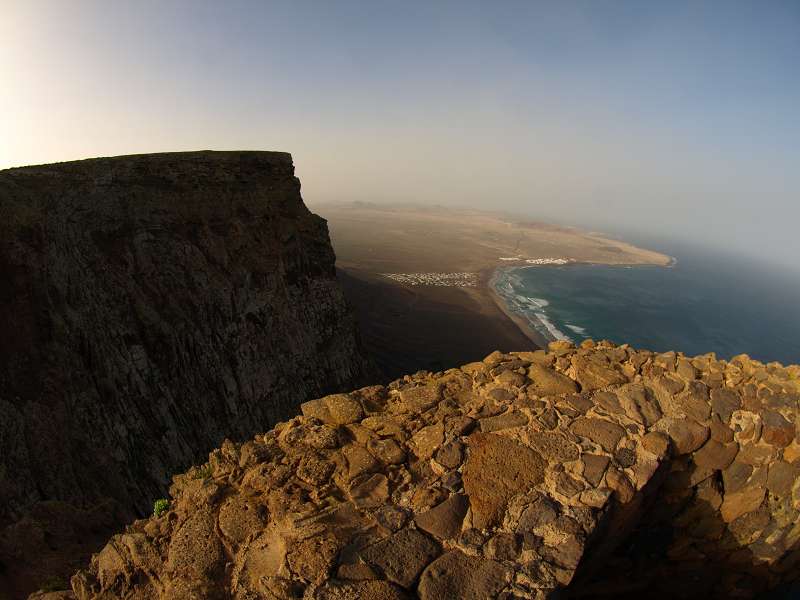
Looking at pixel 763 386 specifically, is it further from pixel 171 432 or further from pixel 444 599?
pixel 171 432

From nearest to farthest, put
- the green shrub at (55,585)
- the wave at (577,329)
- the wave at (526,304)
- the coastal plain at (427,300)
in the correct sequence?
the green shrub at (55,585)
the coastal plain at (427,300)
the wave at (526,304)
the wave at (577,329)

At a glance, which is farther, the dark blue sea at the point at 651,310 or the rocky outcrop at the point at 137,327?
the dark blue sea at the point at 651,310

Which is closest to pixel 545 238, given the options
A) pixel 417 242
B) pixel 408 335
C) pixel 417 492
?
pixel 417 242

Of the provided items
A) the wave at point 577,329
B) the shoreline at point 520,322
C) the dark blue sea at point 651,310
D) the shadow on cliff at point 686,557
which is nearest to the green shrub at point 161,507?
the shadow on cliff at point 686,557

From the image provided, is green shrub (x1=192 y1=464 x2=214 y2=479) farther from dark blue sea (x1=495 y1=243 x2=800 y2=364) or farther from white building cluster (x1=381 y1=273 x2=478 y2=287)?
white building cluster (x1=381 y1=273 x2=478 y2=287)

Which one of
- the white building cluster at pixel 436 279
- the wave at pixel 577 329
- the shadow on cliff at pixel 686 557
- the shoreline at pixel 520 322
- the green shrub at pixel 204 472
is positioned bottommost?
the wave at pixel 577 329

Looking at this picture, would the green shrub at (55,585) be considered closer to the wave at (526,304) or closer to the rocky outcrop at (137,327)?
the rocky outcrop at (137,327)

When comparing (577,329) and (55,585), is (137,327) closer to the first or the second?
(55,585)
